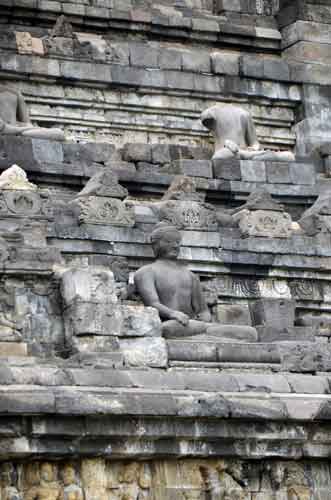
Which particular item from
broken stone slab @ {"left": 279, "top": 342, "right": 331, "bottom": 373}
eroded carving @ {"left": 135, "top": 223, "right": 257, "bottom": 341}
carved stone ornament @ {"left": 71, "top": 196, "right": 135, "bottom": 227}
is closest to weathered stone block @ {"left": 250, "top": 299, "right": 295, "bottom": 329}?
eroded carving @ {"left": 135, "top": 223, "right": 257, "bottom": 341}

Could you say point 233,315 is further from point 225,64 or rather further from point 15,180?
point 225,64

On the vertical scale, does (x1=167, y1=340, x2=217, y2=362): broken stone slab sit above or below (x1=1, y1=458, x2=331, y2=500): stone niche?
above

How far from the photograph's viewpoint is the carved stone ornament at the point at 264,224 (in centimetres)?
2594

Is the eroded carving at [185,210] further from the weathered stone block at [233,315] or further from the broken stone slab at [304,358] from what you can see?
the broken stone slab at [304,358]

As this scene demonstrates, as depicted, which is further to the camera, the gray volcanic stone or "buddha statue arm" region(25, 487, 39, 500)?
the gray volcanic stone

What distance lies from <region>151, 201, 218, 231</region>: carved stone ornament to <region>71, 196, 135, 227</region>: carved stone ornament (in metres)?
0.77

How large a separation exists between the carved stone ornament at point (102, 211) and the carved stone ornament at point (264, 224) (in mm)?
1962

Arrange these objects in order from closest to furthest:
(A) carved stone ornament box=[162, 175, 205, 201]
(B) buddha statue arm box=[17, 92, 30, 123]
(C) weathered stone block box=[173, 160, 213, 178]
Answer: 1. (A) carved stone ornament box=[162, 175, 205, 201]
2. (C) weathered stone block box=[173, 160, 213, 178]
3. (B) buddha statue arm box=[17, 92, 30, 123]

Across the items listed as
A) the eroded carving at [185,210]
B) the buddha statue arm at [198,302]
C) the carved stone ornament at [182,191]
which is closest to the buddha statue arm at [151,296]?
the buddha statue arm at [198,302]

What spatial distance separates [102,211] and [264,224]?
2.73m

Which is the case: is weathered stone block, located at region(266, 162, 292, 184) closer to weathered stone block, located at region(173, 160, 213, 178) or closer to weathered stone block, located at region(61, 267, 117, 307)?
weathered stone block, located at region(173, 160, 213, 178)

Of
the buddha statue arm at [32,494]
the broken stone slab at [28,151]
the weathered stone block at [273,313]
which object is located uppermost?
the broken stone slab at [28,151]

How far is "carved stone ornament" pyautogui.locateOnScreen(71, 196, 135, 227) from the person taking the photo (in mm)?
24656

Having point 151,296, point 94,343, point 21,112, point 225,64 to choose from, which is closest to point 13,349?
point 94,343
